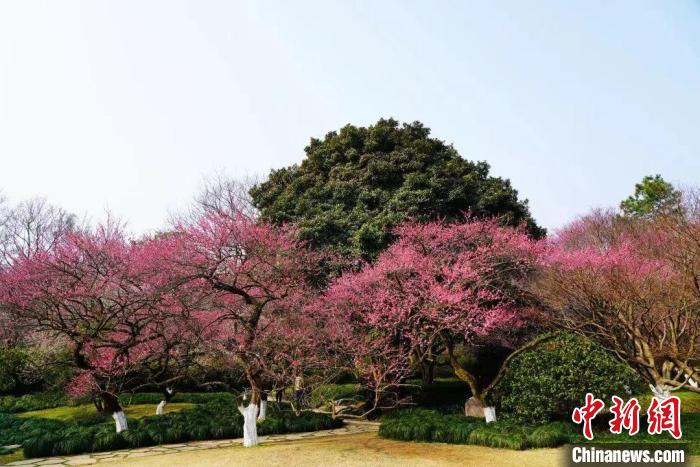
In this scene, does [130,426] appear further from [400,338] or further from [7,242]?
[7,242]

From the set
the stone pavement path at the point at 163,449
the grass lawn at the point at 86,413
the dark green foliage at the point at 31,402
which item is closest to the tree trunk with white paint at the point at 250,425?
the stone pavement path at the point at 163,449

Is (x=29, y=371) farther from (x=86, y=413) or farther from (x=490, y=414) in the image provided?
(x=490, y=414)

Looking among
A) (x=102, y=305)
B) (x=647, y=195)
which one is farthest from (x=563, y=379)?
(x=647, y=195)

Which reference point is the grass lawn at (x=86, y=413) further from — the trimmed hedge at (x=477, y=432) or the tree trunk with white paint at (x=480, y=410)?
the tree trunk with white paint at (x=480, y=410)

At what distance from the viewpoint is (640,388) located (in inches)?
511

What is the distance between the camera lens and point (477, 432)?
34.6 ft

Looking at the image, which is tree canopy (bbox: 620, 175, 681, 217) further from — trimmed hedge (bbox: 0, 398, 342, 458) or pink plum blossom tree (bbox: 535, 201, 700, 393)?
trimmed hedge (bbox: 0, 398, 342, 458)

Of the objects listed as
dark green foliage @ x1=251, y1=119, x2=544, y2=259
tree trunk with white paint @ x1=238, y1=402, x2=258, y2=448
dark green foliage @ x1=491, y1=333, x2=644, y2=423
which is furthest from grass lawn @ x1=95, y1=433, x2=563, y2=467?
dark green foliage @ x1=251, y1=119, x2=544, y2=259

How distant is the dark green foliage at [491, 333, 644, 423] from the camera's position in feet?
36.4

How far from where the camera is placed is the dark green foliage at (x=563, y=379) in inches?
436

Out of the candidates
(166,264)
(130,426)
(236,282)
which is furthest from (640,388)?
(130,426)

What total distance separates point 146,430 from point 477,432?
24.6 ft

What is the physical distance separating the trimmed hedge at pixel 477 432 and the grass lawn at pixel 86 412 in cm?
979

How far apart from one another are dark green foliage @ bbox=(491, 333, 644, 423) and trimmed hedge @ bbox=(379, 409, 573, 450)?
0.47m
